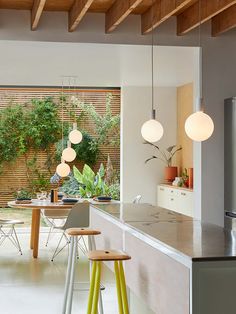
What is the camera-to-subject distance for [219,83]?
731 centimetres

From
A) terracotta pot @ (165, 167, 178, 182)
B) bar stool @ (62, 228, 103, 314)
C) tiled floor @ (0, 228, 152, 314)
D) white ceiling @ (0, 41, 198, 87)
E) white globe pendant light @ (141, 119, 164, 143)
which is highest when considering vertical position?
white ceiling @ (0, 41, 198, 87)

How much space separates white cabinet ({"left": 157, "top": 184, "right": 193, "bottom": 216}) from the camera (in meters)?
9.75

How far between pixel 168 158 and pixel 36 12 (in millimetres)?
5737

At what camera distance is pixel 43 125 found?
476 inches

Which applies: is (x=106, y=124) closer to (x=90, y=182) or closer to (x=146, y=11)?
(x=90, y=182)

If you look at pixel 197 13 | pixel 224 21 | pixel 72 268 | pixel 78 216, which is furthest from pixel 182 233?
pixel 78 216

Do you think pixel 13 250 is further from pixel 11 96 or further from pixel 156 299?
pixel 156 299

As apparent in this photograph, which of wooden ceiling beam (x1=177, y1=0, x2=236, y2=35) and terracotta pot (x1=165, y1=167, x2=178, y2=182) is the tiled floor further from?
wooden ceiling beam (x1=177, y1=0, x2=236, y2=35)

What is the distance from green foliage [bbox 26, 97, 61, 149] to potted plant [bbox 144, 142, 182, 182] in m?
1.88

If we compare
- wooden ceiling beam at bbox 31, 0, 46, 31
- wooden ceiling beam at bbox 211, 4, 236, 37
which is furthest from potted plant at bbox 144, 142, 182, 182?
wooden ceiling beam at bbox 31, 0, 46, 31

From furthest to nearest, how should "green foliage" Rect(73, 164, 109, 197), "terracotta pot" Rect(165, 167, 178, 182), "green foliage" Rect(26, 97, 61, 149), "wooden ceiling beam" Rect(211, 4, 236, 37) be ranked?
A: 1. "green foliage" Rect(26, 97, 61, 149)
2. "green foliage" Rect(73, 164, 109, 197)
3. "terracotta pot" Rect(165, 167, 178, 182)
4. "wooden ceiling beam" Rect(211, 4, 236, 37)

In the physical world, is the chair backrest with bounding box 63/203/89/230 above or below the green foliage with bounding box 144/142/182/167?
below

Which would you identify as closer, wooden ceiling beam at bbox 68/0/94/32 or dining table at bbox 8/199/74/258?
wooden ceiling beam at bbox 68/0/94/32

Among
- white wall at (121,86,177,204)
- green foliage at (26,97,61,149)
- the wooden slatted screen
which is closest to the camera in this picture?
white wall at (121,86,177,204)
